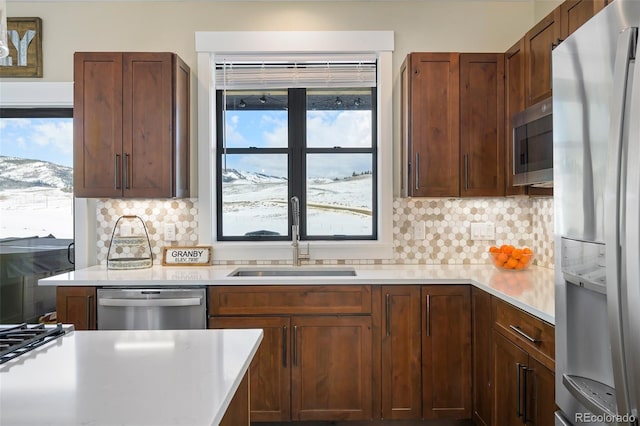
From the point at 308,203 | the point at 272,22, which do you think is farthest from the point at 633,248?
the point at 272,22

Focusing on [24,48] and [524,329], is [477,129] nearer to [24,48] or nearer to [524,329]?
[524,329]

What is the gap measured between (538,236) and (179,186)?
2.48m

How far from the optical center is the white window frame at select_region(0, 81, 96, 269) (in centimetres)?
325

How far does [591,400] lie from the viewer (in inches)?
47.4

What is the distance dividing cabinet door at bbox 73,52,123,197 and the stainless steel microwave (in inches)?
97.8

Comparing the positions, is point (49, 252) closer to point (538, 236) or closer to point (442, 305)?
point (442, 305)

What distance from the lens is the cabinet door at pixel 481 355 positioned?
2387 millimetres

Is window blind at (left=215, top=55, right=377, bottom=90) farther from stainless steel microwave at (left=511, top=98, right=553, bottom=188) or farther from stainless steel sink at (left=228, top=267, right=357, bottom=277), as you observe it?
stainless steel sink at (left=228, top=267, right=357, bottom=277)

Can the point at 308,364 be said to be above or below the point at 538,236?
below

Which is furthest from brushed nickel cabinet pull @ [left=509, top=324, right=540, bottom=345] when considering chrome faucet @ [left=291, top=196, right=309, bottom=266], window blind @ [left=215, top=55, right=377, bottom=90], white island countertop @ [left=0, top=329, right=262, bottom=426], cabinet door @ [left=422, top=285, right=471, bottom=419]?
window blind @ [left=215, top=55, right=377, bottom=90]

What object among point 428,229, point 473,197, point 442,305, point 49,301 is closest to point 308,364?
point 442,305

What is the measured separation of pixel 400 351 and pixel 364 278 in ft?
1.58

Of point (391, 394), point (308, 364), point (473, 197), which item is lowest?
point (391, 394)

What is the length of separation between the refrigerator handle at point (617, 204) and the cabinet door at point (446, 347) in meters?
1.61
